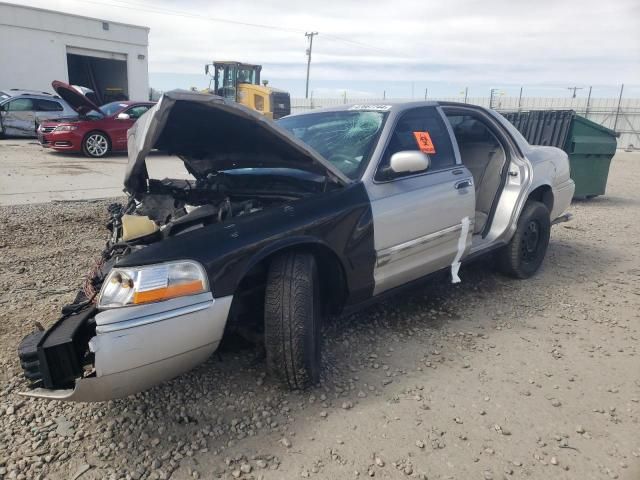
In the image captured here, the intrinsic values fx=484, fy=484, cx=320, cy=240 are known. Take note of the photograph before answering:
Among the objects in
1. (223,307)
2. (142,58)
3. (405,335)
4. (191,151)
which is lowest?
(405,335)

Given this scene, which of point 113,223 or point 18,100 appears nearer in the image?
point 113,223

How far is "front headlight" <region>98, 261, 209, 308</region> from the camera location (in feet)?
7.25

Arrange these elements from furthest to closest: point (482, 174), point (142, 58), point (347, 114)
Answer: point (142, 58), point (482, 174), point (347, 114)

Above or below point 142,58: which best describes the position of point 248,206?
below

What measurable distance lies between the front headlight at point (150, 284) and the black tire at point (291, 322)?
432 millimetres

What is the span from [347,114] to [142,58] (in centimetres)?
2677

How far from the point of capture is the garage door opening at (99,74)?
89.2ft

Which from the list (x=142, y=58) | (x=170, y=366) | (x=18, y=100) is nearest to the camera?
(x=170, y=366)

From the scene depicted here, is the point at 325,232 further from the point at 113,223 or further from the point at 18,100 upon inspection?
the point at 18,100

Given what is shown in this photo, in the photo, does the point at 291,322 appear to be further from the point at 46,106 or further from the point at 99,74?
the point at 99,74

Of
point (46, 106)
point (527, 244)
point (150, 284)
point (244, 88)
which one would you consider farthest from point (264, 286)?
point (244, 88)

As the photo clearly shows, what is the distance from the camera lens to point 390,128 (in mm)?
3422

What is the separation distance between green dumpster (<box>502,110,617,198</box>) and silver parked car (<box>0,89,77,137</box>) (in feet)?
46.1

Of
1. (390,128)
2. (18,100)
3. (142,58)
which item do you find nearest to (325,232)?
(390,128)
